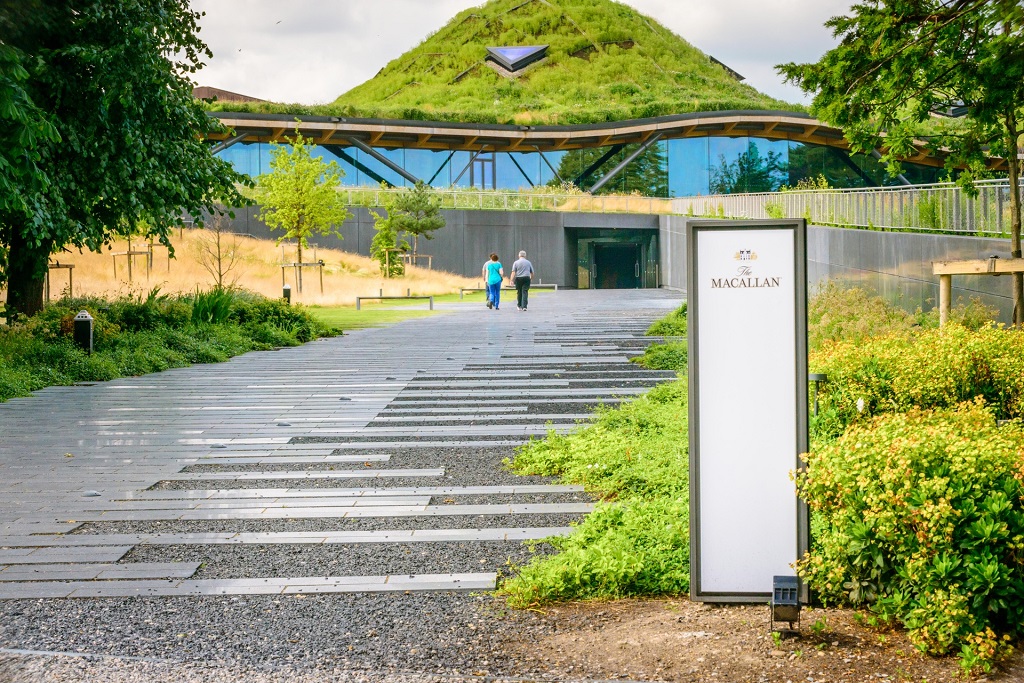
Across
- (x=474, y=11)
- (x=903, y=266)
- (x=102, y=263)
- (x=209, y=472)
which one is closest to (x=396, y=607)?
(x=209, y=472)

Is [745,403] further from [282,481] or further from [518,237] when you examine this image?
[518,237]

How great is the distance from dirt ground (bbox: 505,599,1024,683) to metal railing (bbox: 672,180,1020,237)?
1168 centimetres

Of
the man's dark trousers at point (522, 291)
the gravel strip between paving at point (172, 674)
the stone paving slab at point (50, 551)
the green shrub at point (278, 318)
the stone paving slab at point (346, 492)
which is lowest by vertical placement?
the stone paving slab at point (50, 551)

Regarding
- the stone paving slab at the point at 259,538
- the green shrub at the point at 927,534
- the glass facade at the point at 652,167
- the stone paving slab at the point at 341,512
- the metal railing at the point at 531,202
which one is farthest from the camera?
the glass facade at the point at 652,167

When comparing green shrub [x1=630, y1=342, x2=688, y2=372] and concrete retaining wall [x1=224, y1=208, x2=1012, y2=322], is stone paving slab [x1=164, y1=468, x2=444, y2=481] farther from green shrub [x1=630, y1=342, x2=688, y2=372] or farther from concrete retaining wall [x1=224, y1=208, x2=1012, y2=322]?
concrete retaining wall [x1=224, y1=208, x2=1012, y2=322]

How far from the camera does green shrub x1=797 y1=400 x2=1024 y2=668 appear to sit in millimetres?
3797

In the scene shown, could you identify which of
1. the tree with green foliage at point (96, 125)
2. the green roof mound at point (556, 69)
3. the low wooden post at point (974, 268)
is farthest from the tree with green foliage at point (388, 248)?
the low wooden post at point (974, 268)

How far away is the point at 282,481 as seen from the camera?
7.50 m

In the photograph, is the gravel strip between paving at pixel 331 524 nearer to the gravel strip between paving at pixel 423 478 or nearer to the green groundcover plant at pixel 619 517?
the green groundcover plant at pixel 619 517

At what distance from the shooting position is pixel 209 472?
25.7 ft

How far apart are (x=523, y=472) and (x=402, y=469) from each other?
0.94 metres

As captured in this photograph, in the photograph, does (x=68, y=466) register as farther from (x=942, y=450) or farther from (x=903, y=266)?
(x=903, y=266)

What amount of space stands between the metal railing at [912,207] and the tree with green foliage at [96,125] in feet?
37.6

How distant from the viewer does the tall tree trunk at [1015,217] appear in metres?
12.2
